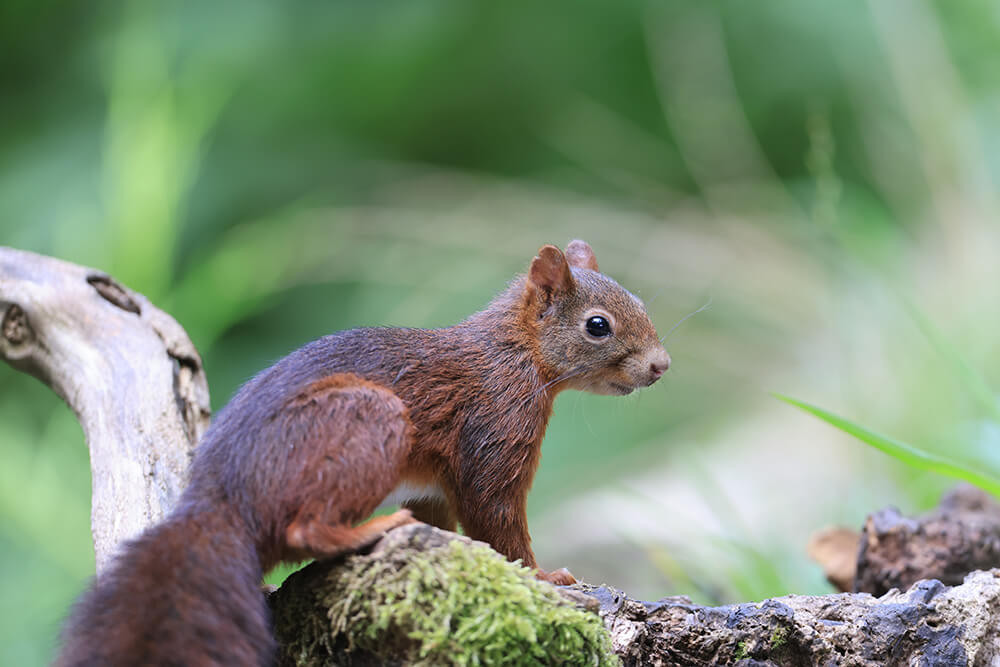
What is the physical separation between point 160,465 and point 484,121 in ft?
17.8

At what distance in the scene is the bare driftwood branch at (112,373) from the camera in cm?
289

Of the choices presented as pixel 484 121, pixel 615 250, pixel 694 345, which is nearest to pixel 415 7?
pixel 484 121

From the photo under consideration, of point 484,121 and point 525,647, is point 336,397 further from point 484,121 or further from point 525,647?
point 484,121

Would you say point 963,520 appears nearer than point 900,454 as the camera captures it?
No

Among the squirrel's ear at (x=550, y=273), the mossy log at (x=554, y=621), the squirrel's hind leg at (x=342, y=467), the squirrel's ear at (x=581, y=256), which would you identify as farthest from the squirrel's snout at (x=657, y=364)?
the squirrel's hind leg at (x=342, y=467)

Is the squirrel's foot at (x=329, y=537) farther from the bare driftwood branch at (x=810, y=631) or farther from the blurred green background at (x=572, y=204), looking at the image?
the blurred green background at (x=572, y=204)

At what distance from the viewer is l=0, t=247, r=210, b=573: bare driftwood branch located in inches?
114

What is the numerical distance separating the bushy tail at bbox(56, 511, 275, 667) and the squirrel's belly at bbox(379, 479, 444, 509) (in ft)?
1.84

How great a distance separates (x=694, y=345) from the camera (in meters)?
6.52

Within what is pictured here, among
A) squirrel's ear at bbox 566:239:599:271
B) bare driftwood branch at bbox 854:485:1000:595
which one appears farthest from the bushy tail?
bare driftwood branch at bbox 854:485:1000:595

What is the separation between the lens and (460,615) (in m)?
2.02

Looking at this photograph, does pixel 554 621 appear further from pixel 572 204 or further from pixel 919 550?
pixel 572 204

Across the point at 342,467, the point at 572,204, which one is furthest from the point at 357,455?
the point at 572,204

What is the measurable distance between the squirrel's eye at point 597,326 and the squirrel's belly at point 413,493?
678 mm
